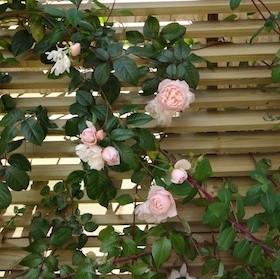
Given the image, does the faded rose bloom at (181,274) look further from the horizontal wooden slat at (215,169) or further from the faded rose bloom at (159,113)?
the faded rose bloom at (159,113)

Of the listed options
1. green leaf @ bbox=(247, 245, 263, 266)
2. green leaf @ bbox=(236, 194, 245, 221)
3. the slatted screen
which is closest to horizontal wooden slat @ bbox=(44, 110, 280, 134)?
the slatted screen

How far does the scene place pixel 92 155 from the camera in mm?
1232

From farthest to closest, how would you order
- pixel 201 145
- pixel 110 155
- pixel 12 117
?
pixel 201 145 → pixel 12 117 → pixel 110 155

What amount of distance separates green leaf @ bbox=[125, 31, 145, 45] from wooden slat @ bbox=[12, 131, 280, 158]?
0.26 meters

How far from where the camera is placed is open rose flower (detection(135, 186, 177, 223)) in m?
1.24

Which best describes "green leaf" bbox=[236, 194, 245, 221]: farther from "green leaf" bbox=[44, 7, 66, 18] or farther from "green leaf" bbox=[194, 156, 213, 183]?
"green leaf" bbox=[44, 7, 66, 18]

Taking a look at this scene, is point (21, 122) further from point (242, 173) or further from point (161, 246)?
point (242, 173)

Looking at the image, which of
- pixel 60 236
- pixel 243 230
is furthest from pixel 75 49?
pixel 243 230

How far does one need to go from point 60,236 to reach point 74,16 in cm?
54

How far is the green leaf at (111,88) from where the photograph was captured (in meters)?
1.35

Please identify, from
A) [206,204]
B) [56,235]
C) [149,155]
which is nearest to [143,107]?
[149,155]

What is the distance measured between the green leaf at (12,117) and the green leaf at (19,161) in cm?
10

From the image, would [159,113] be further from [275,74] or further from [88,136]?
[275,74]

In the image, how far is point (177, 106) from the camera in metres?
1.25
